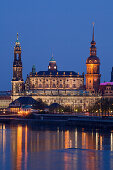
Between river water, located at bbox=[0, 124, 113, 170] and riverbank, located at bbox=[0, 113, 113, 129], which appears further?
riverbank, located at bbox=[0, 113, 113, 129]

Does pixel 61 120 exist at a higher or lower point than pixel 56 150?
higher

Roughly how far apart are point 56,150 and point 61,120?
66.9 m

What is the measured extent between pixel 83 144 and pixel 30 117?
78455mm

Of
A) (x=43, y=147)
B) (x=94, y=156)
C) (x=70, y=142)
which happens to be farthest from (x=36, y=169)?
(x=70, y=142)

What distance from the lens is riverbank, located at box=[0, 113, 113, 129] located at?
136 meters

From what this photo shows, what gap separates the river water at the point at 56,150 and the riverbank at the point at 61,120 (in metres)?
15.1

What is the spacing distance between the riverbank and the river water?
15076 mm

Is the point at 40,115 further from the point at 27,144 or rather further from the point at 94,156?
the point at 94,156

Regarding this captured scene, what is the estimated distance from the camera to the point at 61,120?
159m

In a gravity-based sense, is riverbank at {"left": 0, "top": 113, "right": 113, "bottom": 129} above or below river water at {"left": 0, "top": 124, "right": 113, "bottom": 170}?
above

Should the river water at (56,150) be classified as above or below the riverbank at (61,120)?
below

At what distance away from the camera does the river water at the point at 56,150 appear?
7969cm

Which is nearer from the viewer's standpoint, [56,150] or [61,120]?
[56,150]

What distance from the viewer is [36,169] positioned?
7700cm
